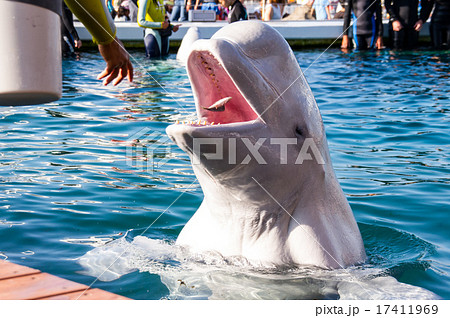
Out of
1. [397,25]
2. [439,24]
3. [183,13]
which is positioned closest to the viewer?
[439,24]

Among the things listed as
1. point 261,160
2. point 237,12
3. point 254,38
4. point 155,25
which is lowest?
point 261,160

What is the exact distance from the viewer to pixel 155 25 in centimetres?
1645

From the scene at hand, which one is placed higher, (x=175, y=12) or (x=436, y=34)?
(x=175, y=12)

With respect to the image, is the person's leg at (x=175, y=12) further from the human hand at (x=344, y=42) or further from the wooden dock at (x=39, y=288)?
the wooden dock at (x=39, y=288)

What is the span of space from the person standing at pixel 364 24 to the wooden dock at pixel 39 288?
54.1 ft

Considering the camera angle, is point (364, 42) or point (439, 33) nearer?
point (439, 33)

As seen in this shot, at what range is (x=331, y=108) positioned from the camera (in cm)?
1023

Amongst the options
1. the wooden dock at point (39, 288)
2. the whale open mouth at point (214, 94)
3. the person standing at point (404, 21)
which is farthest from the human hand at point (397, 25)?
the wooden dock at point (39, 288)

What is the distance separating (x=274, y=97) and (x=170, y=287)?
1.29 meters

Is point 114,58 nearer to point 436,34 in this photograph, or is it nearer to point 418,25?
point 436,34

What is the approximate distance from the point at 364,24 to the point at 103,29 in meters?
16.2

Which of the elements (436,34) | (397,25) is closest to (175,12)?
(397,25)

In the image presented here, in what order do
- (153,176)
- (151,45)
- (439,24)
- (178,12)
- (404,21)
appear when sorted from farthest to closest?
(178,12)
(404,21)
(439,24)
(151,45)
(153,176)

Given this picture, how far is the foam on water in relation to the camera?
3.43 m
